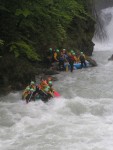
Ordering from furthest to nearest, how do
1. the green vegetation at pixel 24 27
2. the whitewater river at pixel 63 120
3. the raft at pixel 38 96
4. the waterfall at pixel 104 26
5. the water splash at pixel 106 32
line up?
1. the water splash at pixel 106 32
2. the waterfall at pixel 104 26
3. the green vegetation at pixel 24 27
4. the raft at pixel 38 96
5. the whitewater river at pixel 63 120

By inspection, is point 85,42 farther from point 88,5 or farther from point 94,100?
point 94,100

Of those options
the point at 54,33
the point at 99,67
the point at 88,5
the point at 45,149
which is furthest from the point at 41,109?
the point at 88,5

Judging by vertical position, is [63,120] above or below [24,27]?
below

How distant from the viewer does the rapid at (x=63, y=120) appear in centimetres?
1017

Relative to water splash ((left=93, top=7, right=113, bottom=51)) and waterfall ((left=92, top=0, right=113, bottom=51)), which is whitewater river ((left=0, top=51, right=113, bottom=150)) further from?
water splash ((left=93, top=7, right=113, bottom=51))

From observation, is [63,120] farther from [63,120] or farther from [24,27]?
[24,27]

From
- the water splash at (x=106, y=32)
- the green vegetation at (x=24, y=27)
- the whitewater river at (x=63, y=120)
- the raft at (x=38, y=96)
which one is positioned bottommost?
the whitewater river at (x=63, y=120)

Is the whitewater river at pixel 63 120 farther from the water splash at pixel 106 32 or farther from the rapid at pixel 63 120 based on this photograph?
the water splash at pixel 106 32

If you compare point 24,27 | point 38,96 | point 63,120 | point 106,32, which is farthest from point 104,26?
point 63,120

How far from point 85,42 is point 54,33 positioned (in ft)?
25.4

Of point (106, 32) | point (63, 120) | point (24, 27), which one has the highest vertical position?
point (106, 32)

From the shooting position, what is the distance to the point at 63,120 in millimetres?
11914

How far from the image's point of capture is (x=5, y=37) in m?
14.9

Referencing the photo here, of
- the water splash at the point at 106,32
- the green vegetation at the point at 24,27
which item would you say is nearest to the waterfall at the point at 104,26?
the water splash at the point at 106,32
